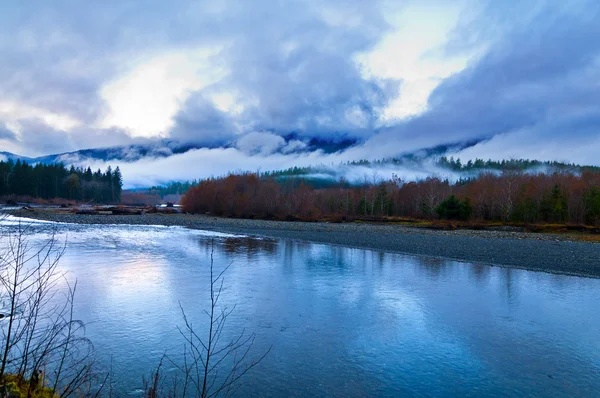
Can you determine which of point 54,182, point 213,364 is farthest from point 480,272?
point 54,182

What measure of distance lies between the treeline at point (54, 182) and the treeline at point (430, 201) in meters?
31.6

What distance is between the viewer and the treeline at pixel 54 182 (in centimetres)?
9350

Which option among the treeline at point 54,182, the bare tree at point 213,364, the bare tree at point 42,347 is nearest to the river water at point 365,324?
the bare tree at point 213,364

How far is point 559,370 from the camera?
23.9 feet

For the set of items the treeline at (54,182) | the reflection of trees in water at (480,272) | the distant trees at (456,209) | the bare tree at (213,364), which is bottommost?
the bare tree at (213,364)

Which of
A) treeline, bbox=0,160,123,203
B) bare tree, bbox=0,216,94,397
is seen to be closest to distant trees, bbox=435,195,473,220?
bare tree, bbox=0,216,94,397

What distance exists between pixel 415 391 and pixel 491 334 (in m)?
3.90

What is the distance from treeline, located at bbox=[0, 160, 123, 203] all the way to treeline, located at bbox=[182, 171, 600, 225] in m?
31.6

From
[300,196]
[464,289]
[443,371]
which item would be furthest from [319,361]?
[300,196]

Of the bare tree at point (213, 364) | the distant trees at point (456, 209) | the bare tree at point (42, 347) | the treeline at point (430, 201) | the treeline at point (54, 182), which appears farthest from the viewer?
the treeline at point (54, 182)

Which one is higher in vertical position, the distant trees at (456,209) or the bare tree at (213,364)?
the distant trees at (456,209)

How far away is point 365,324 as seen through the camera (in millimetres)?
9859

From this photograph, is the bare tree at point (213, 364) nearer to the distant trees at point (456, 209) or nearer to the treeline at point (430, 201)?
the distant trees at point (456, 209)

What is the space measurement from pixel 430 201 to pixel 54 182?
299 feet
